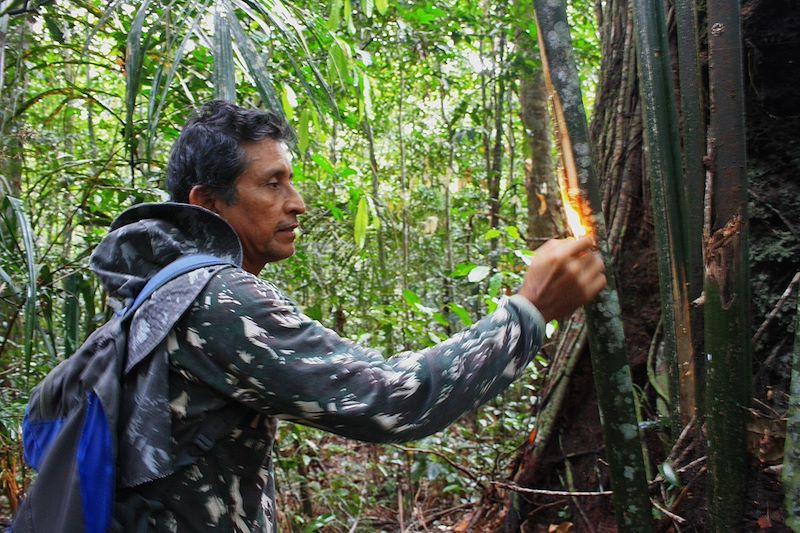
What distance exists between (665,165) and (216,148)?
1.22 meters

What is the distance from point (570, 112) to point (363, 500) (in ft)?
12.2

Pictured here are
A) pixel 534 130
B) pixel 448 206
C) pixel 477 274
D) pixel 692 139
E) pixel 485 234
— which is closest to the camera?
pixel 692 139

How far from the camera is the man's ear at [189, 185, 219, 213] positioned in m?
1.47

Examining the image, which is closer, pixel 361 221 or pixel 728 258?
pixel 728 258

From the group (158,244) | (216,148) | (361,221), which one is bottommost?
(158,244)

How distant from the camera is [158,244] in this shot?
1313 mm

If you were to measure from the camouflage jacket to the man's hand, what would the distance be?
0.14 ft

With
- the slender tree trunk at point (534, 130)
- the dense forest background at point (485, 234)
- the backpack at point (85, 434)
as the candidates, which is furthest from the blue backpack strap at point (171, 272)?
the slender tree trunk at point (534, 130)

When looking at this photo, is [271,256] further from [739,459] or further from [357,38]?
[357,38]

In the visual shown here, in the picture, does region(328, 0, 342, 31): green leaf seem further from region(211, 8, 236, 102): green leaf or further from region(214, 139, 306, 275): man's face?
region(214, 139, 306, 275): man's face

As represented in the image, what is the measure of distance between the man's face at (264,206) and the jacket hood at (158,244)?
0.15 meters

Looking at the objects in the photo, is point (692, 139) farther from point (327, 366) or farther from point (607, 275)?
point (327, 366)

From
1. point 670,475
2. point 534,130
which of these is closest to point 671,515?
point 670,475

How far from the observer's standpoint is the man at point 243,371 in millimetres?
1160
